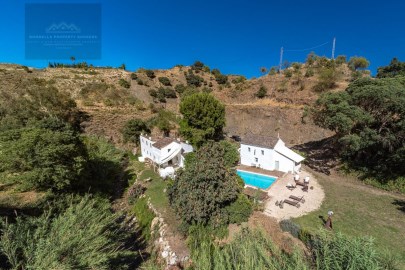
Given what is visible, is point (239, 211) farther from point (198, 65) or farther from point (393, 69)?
point (198, 65)

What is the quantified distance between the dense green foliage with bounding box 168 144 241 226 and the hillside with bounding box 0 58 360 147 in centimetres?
2406

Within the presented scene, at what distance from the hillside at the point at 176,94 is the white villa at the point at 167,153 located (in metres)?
11.7

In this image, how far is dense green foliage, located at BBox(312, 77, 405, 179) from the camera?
664 inches

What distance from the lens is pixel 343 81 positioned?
40.3m

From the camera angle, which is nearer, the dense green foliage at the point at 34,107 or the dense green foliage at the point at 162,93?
the dense green foliage at the point at 34,107

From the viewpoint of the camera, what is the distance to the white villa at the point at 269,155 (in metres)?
21.3

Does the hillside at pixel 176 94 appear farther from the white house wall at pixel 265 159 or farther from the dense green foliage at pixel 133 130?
the white house wall at pixel 265 159

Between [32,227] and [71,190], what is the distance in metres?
8.03

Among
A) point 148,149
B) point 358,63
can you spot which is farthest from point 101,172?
point 358,63

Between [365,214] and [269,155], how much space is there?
9.87 metres

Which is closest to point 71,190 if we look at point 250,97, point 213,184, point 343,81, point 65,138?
point 65,138

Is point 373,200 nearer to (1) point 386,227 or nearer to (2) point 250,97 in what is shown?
(1) point 386,227

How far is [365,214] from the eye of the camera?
544 inches

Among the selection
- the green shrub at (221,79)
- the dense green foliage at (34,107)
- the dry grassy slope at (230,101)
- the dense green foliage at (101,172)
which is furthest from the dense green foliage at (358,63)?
the dense green foliage at (34,107)
